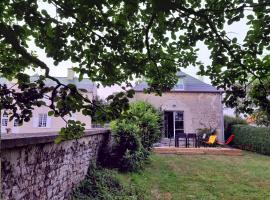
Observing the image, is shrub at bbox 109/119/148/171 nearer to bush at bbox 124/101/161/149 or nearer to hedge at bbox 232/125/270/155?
bush at bbox 124/101/161/149

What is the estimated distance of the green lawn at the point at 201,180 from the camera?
8.59 meters

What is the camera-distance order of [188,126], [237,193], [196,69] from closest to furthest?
[196,69] < [237,193] < [188,126]

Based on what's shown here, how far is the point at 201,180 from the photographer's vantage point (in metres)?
10.5

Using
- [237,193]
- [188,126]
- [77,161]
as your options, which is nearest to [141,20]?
[77,161]

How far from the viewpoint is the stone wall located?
4002 millimetres

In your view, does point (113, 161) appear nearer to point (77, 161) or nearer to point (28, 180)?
point (77, 161)

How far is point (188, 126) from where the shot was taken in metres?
24.9

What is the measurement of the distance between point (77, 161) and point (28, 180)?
3084mm

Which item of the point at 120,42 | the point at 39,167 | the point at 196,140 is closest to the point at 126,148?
the point at 39,167

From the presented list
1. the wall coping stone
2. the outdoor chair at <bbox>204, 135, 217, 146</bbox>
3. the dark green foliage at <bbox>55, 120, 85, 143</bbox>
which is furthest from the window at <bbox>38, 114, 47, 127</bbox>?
the dark green foliage at <bbox>55, 120, 85, 143</bbox>

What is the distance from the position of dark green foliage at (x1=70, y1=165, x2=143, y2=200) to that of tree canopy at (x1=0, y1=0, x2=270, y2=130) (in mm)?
4106

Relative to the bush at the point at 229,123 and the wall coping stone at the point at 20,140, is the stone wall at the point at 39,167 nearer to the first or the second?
the wall coping stone at the point at 20,140

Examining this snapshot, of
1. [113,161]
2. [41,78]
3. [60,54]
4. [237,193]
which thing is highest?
[60,54]

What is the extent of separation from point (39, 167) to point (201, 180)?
6.82m
